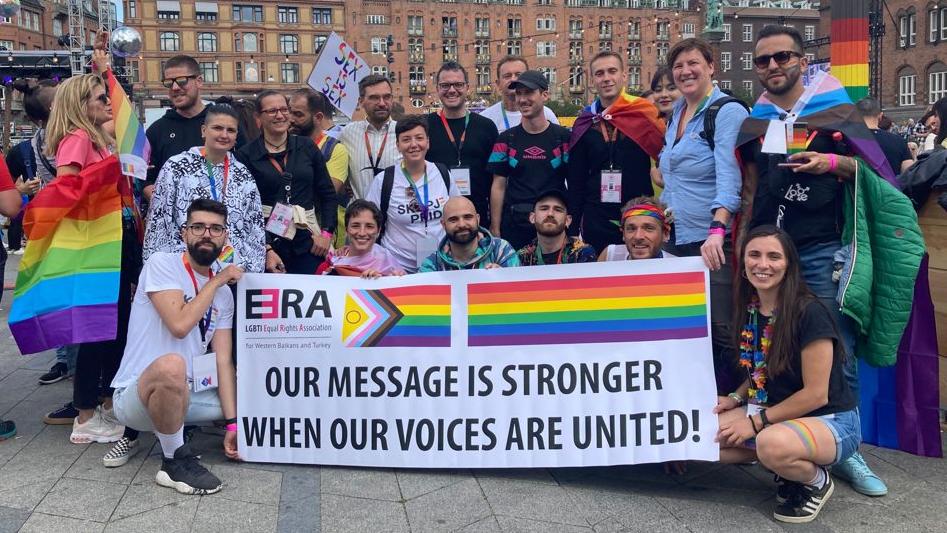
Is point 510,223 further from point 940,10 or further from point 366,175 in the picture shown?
point 940,10

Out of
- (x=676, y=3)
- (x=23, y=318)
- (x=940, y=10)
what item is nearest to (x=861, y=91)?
(x=23, y=318)

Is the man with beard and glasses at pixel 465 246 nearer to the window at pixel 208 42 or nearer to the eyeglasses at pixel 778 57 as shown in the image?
the eyeglasses at pixel 778 57

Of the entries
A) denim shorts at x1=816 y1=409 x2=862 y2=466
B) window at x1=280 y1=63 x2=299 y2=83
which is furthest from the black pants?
window at x1=280 y1=63 x2=299 y2=83

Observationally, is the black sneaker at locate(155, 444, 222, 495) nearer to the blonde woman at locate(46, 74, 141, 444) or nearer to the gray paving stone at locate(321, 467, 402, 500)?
the gray paving stone at locate(321, 467, 402, 500)

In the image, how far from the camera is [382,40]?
286 feet

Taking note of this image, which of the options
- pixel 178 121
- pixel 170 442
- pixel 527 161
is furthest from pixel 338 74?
pixel 170 442

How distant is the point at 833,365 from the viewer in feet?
12.7

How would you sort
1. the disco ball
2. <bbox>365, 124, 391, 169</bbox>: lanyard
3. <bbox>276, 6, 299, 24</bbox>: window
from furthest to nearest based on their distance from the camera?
1. <bbox>276, 6, 299, 24</bbox>: window
2. the disco ball
3. <bbox>365, 124, 391, 169</bbox>: lanyard

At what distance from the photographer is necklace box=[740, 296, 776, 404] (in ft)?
13.2

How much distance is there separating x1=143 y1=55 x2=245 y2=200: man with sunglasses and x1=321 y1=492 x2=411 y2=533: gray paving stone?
2617 mm

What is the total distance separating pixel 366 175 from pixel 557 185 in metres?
1.51

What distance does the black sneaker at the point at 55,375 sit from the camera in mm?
6418

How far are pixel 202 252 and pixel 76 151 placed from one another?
3.49ft

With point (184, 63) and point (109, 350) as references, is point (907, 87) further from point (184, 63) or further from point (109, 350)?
point (109, 350)
